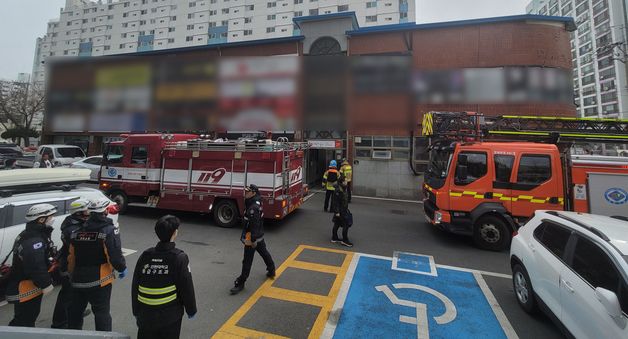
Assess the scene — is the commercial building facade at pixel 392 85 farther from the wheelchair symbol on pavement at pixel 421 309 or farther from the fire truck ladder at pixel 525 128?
the wheelchair symbol on pavement at pixel 421 309

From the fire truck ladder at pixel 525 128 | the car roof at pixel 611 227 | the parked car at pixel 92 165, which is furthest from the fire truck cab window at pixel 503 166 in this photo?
the parked car at pixel 92 165

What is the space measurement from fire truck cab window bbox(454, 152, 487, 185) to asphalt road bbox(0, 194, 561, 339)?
5.55 feet

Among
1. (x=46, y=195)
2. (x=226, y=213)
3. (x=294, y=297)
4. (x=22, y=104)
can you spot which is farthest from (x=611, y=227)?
(x=22, y=104)

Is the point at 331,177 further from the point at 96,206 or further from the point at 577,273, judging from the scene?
the point at 96,206

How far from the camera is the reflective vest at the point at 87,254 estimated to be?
2.79 m

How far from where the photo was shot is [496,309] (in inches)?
160

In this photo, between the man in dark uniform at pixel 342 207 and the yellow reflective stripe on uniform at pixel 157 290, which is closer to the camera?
the yellow reflective stripe on uniform at pixel 157 290

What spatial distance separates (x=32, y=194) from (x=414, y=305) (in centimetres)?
631

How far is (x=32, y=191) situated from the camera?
463cm

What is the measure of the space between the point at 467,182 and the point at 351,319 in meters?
4.76

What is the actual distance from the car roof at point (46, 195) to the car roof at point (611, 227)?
292 inches

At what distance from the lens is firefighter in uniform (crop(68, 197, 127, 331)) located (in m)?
2.79

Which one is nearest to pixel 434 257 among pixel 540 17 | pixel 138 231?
pixel 138 231

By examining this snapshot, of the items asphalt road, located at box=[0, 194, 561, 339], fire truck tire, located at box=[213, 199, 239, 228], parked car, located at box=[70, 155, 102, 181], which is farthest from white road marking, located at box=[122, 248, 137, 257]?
parked car, located at box=[70, 155, 102, 181]
